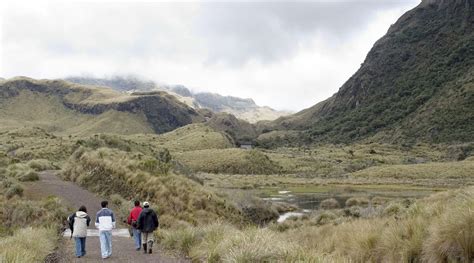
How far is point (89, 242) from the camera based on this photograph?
20062mm

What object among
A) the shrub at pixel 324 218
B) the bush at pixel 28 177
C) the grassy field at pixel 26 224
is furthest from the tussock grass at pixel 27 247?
the bush at pixel 28 177

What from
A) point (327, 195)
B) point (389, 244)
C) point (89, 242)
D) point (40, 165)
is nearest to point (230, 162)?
point (327, 195)

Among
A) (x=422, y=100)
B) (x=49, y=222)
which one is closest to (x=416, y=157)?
(x=422, y=100)

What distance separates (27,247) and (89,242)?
18.7ft

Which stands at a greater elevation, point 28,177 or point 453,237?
point 28,177

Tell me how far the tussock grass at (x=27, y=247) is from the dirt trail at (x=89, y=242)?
24.6 inches

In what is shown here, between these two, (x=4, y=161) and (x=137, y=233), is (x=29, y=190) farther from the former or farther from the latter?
(x=4, y=161)

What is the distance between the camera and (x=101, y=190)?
116 ft

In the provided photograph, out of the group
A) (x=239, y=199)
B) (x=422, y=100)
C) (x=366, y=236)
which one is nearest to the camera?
(x=366, y=236)

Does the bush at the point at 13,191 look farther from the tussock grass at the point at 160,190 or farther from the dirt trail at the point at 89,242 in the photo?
the tussock grass at the point at 160,190

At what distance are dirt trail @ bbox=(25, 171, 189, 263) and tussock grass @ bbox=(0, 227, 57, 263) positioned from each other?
2.05ft

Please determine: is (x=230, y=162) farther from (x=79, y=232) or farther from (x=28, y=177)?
(x=79, y=232)

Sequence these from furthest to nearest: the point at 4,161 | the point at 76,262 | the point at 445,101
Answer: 1. the point at 445,101
2. the point at 4,161
3. the point at 76,262

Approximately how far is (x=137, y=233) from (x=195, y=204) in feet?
45.6
